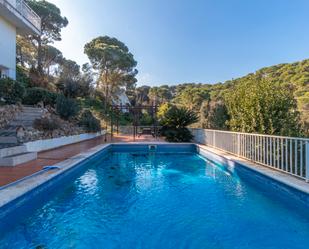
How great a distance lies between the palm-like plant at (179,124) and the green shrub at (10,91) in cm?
703

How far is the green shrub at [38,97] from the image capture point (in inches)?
469

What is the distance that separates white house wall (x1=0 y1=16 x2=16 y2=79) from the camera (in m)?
12.1

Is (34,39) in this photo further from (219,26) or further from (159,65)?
(219,26)

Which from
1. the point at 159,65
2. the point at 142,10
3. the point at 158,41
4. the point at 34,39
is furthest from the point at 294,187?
the point at 34,39

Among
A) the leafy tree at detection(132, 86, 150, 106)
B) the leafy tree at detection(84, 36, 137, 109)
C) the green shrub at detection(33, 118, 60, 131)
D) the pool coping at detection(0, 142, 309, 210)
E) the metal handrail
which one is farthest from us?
the leafy tree at detection(132, 86, 150, 106)

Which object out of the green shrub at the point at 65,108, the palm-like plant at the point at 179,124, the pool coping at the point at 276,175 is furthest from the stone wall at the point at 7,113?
the pool coping at the point at 276,175

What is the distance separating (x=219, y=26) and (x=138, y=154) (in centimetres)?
1055

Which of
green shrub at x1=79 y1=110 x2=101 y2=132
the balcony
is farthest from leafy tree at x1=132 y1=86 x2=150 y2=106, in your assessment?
green shrub at x1=79 y1=110 x2=101 y2=132

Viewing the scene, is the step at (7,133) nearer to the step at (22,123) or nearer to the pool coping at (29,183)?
the step at (22,123)

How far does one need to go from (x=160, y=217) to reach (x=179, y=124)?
876cm

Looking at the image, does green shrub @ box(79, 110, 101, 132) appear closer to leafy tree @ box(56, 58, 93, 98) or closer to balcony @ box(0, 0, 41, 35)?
leafy tree @ box(56, 58, 93, 98)

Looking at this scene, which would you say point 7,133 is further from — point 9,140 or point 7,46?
point 7,46

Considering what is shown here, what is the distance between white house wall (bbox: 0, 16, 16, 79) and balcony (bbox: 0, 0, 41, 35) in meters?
0.38

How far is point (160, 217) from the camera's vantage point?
3607mm
